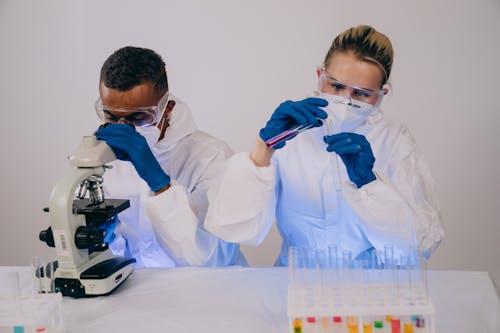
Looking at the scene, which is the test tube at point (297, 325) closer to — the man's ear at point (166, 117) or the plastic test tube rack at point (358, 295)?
the plastic test tube rack at point (358, 295)

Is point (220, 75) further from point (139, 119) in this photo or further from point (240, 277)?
point (240, 277)

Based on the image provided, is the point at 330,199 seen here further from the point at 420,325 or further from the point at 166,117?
the point at 420,325

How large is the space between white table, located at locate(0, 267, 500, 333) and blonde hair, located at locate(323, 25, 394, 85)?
84cm

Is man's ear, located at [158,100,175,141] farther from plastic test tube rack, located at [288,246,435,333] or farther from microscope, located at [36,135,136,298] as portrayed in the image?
plastic test tube rack, located at [288,246,435,333]

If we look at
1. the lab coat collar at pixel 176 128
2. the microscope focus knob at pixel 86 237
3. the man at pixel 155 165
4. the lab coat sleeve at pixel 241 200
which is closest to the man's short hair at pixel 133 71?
the man at pixel 155 165

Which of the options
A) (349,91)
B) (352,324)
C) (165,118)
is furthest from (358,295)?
(165,118)

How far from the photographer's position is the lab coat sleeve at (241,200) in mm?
2104

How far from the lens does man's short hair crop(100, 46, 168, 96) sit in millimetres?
2264

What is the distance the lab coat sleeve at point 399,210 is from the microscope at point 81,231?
2.86 feet

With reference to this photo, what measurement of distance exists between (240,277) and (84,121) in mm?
2244

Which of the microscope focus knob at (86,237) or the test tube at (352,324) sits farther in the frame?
the microscope focus knob at (86,237)

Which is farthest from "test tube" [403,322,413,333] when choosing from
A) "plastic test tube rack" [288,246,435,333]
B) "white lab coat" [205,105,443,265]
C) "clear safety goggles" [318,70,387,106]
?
"clear safety goggles" [318,70,387,106]

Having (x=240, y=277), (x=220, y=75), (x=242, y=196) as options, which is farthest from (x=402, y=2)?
(x=240, y=277)

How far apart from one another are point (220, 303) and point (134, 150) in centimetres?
64
